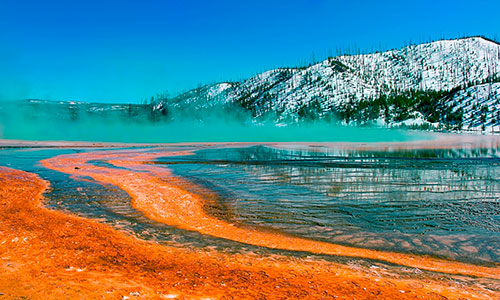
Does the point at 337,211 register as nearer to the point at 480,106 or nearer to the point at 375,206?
the point at 375,206

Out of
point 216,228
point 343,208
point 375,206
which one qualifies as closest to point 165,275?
point 216,228

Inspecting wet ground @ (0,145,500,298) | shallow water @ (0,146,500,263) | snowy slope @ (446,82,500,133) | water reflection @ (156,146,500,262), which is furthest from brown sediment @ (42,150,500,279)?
snowy slope @ (446,82,500,133)

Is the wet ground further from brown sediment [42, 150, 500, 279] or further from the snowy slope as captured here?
the snowy slope

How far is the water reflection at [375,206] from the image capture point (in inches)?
354

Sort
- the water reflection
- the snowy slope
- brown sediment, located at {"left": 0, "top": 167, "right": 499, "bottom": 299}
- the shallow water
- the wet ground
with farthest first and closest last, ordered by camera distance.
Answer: the snowy slope < the water reflection < the shallow water < the wet ground < brown sediment, located at {"left": 0, "top": 167, "right": 499, "bottom": 299}

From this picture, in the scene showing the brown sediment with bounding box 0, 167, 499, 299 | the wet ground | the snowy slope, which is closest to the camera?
the brown sediment with bounding box 0, 167, 499, 299

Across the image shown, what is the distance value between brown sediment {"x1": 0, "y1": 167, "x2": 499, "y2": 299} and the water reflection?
2303 mm

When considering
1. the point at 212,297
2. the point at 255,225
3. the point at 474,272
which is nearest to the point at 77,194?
the point at 255,225

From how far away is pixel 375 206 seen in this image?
12.7m

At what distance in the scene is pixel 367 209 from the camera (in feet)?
40.1

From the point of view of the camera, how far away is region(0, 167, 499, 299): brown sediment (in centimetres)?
561

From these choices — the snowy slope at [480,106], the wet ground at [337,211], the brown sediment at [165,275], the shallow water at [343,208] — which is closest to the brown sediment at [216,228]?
the wet ground at [337,211]

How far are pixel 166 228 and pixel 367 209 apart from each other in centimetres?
668

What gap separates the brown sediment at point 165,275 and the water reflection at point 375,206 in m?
2.30
